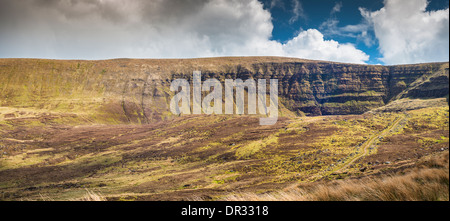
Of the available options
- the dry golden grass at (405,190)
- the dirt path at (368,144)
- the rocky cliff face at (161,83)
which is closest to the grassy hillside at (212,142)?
the dry golden grass at (405,190)

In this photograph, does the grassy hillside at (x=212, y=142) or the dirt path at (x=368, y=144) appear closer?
the grassy hillside at (x=212, y=142)

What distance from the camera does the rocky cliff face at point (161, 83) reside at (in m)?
126

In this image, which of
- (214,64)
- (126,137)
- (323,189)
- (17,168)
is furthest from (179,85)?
(323,189)

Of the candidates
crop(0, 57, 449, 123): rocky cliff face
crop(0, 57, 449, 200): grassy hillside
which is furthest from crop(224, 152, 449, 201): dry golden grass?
crop(0, 57, 449, 123): rocky cliff face

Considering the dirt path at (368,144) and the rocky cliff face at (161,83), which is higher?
the rocky cliff face at (161,83)

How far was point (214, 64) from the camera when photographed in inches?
6973

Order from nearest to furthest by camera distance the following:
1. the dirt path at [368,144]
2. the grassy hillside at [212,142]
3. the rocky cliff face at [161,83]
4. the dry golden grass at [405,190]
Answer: the dry golden grass at [405,190] < the grassy hillside at [212,142] < the dirt path at [368,144] < the rocky cliff face at [161,83]

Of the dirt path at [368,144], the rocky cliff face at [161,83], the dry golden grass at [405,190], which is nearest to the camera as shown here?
the dry golden grass at [405,190]

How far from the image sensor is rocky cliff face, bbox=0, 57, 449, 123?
126m

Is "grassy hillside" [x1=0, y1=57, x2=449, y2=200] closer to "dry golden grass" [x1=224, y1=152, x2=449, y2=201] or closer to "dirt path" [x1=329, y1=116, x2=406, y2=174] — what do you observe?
"dry golden grass" [x1=224, y1=152, x2=449, y2=201]

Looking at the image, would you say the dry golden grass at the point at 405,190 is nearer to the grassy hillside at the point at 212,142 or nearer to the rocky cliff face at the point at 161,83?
the grassy hillside at the point at 212,142

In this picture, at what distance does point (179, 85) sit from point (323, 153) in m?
128

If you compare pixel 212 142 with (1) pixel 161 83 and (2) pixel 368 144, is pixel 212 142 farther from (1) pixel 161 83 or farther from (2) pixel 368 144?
(1) pixel 161 83
